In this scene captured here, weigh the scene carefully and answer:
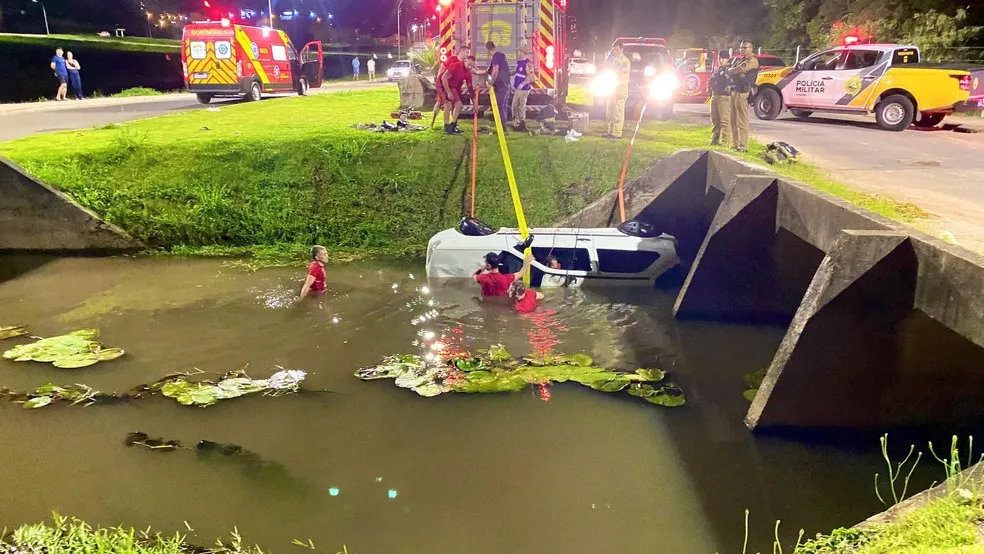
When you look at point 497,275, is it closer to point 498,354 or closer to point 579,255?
point 579,255

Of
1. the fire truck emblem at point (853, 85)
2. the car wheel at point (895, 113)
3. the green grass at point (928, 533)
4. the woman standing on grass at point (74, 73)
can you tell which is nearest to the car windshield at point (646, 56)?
the fire truck emblem at point (853, 85)

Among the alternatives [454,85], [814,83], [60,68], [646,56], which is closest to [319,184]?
[454,85]

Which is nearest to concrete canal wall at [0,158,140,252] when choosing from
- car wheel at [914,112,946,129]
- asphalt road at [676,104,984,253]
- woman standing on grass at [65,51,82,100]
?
asphalt road at [676,104,984,253]

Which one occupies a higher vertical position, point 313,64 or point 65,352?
point 313,64

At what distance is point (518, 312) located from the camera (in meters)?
8.35

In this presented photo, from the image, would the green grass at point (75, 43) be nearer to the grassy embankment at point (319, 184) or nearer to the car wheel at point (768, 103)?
the grassy embankment at point (319, 184)

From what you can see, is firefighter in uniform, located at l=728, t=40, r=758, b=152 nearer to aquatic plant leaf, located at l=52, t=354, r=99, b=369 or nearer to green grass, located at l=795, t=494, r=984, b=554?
green grass, located at l=795, t=494, r=984, b=554

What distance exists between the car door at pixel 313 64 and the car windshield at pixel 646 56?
33.4ft

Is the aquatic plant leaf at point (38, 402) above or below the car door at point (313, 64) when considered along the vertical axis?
below

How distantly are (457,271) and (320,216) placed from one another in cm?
336

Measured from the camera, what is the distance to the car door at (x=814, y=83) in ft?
57.9

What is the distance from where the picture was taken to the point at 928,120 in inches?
694

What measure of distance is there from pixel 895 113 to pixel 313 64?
2901cm

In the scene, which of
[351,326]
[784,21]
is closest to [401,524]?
[351,326]
